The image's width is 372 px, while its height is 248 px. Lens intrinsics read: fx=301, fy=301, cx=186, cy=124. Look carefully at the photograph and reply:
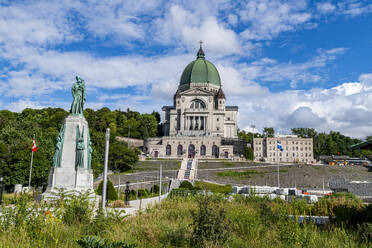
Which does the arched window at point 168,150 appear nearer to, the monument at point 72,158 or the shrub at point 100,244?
the monument at point 72,158

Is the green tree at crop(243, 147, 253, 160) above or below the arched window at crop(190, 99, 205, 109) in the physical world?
below

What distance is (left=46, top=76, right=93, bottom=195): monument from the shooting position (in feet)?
54.5

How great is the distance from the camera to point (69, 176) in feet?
54.9

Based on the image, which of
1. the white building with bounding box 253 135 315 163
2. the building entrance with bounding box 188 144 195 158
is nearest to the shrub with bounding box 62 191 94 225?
the building entrance with bounding box 188 144 195 158

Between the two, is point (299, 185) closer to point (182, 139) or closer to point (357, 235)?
point (182, 139)

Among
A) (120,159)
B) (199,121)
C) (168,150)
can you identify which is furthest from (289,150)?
(120,159)

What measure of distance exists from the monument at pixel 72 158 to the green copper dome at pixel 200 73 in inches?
3019

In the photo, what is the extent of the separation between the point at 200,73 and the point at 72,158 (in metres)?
79.1

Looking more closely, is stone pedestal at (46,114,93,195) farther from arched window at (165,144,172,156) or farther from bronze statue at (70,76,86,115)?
arched window at (165,144,172,156)

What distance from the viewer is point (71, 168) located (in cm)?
1688

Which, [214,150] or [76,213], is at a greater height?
[214,150]

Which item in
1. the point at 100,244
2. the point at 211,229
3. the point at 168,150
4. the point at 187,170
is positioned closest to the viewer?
the point at 100,244

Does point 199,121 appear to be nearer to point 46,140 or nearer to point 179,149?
point 179,149

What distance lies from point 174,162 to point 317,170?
26.8 metres
